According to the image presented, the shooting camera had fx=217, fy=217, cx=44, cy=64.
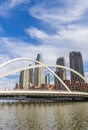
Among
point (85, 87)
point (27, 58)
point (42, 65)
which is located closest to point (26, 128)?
point (27, 58)

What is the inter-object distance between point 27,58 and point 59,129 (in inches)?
2532

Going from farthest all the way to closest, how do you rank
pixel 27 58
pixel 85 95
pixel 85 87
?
pixel 85 87 → pixel 85 95 → pixel 27 58

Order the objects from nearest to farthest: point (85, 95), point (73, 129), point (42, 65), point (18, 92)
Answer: point (73, 129)
point (18, 92)
point (42, 65)
point (85, 95)

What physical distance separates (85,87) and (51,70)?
81.1m

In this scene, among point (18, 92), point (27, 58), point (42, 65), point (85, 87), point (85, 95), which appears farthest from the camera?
point (85, 87)

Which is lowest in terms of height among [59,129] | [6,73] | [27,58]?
[59,129]

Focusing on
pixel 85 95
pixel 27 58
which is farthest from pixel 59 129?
pixel 85 95

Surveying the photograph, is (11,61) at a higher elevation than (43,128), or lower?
higher

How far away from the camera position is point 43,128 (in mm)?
22984

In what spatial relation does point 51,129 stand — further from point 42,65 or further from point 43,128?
point 42,65

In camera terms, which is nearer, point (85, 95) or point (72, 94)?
point (72, 94)

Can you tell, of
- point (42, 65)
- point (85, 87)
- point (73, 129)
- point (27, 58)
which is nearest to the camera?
point (73, 129)

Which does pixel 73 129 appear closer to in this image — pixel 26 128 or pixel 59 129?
pixel 59 129

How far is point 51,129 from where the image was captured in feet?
73.2
